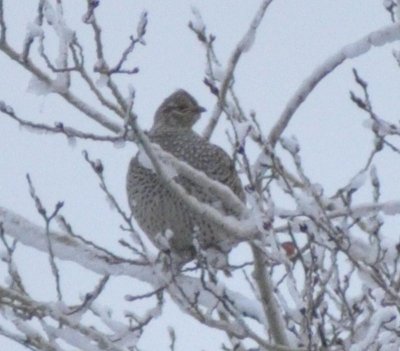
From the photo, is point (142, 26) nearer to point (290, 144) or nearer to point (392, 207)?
point (290, 144)

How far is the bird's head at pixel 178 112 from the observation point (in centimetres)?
839

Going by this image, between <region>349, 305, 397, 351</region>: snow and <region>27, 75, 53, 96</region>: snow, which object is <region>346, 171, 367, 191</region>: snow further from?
<region>27, 75, 53, 96</region>: snow

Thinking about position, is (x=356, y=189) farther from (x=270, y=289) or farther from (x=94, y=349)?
(x=94, y=349)

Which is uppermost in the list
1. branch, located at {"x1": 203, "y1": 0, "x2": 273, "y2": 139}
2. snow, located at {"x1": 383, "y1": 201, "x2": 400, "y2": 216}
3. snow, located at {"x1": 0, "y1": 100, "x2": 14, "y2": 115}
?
branch, located at {"x1": 203, "y1": 0, "x2": 273, "y2": 139}

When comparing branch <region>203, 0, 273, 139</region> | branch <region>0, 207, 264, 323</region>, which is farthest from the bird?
branch <region>203, 0, 273, 139</region>

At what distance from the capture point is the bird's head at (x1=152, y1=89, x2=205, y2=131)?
27.5 feet

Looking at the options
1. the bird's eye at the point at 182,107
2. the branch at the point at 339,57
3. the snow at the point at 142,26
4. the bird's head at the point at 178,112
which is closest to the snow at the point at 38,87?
the snow at the point at 142,26

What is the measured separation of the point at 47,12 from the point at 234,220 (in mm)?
1102

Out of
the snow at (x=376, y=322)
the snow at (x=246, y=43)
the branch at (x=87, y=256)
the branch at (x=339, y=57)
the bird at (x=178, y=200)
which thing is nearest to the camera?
the snow at (x=376, y=322)

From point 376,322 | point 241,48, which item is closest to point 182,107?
point 241,48

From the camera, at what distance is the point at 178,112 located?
8477 millimetres

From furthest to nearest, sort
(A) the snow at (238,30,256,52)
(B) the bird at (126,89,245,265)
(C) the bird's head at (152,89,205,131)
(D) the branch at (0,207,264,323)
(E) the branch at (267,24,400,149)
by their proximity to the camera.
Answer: (C) the bird's head at (152,89,205,131) → (B) the bird at (126,89,245,265) → (D) the branch at (0,207,264,323) → (A) the snow at (238,30,256,52) → (E) the branch at (267,24,400,149)

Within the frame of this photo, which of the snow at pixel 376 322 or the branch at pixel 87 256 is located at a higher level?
the branch at pixel 87 256

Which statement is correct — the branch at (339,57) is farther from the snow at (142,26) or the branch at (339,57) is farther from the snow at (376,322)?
the snow at (376,322)
